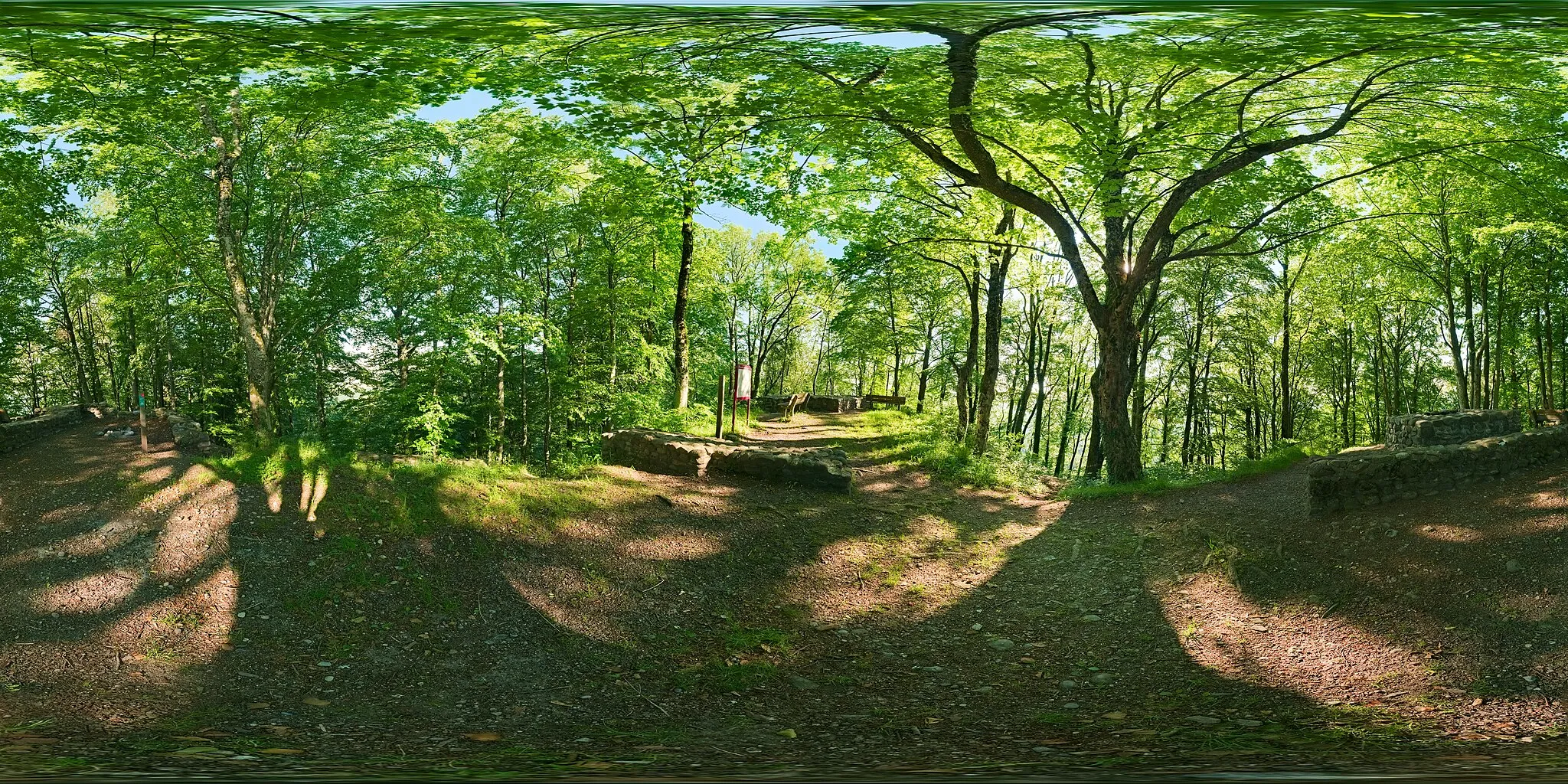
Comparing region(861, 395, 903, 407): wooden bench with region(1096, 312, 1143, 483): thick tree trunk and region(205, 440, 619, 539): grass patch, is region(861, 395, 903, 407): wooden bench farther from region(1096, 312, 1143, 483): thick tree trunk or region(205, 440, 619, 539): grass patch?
region(205, 440, 619, 539): grass patch

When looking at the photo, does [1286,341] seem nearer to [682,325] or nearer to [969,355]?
[969,355]

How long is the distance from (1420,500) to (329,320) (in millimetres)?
8258

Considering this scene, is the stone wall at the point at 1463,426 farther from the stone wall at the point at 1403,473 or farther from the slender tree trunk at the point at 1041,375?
the slender tree trunk at the point at 1041,375

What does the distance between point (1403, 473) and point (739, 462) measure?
6.27m

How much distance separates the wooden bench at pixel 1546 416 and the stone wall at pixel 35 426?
48.6ft

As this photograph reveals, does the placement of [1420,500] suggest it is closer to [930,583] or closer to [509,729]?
[930,583]

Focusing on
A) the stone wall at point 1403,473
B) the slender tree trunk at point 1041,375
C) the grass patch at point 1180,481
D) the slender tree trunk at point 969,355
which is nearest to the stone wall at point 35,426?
the stone wall at point 1403,473

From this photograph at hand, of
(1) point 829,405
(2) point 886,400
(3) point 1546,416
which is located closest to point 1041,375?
(2) point 886,400

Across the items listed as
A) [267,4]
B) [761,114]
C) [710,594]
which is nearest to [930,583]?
[710,594]

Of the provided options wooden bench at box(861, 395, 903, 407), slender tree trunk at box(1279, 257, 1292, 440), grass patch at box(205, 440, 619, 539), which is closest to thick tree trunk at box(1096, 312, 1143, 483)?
grass patch at box(205, 440, 619, 539)

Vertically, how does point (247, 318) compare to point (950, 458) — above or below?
above

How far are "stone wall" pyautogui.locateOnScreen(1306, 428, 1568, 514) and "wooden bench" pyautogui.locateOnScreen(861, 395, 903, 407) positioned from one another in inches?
787

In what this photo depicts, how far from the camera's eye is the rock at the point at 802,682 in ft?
10.8

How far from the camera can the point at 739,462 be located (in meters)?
8.66
